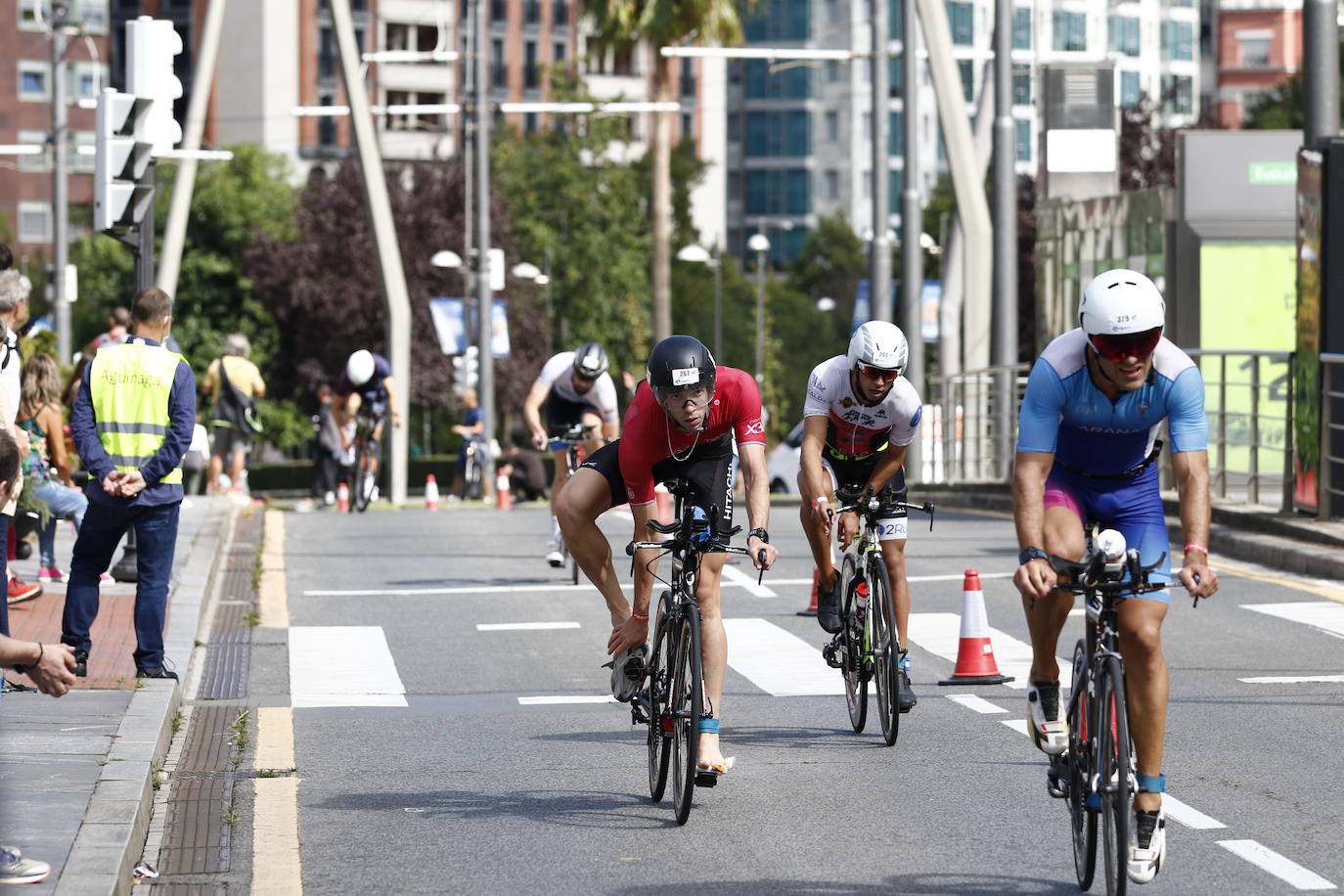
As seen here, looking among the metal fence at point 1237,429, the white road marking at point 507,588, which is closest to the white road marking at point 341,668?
the white road marking at point 507,588

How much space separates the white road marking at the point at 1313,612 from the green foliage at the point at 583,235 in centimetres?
6844

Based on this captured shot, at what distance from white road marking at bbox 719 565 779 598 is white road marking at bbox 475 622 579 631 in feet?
5.98

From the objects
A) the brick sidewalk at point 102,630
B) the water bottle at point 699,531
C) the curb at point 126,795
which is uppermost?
the water bottle at point 699,531

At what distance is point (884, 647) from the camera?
9734mm

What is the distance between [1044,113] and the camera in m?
27.5

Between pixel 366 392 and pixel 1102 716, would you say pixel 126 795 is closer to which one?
pixel 1102 716

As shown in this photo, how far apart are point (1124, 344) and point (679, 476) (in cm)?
227

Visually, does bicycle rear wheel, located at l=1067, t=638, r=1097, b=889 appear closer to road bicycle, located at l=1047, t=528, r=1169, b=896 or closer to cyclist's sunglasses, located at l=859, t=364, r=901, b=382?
road bicycle, located at l=1047, t=528, r=1169, b=896

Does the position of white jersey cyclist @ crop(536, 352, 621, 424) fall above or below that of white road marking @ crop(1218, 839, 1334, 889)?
above

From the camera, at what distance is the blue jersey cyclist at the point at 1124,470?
21.3 ft

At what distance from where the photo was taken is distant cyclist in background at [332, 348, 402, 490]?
2556 cm

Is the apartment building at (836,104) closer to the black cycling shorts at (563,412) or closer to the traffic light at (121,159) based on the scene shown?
the black cycling shorts at (563,412)

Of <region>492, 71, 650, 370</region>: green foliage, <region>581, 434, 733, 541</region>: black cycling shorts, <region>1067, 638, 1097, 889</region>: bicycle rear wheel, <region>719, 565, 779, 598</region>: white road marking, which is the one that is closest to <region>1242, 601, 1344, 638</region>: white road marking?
<region>719, 565, 779, 598</region>: white road marking

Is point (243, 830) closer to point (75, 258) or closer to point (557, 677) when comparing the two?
point (557, 677)
